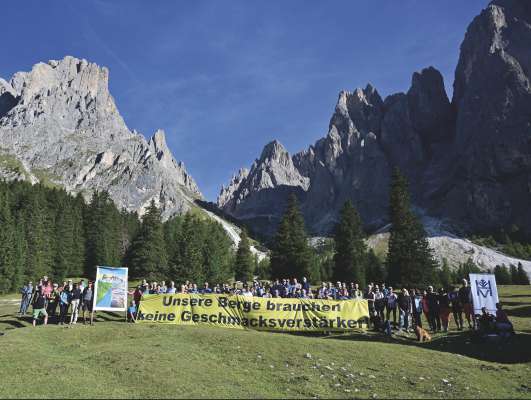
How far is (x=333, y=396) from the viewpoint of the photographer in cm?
1427

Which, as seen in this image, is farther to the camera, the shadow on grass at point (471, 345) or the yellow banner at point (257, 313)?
the yellow banner at point (257, 313)

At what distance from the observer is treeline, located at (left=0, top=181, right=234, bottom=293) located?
2729 inches

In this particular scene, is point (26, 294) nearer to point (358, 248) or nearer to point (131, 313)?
point (131, 313)

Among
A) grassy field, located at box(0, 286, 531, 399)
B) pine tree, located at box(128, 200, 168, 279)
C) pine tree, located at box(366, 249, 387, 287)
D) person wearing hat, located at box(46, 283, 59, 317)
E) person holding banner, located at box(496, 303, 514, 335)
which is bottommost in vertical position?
grassy field, located at box(0, 286, 531, 399)

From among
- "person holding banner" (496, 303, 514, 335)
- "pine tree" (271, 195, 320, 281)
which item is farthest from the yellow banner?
"pine tree" (271, 195, 320, 281)

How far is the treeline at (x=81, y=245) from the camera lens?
69312 mm

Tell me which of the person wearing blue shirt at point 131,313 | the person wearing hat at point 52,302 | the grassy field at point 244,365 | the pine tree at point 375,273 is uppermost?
the pine tree at point 375,273

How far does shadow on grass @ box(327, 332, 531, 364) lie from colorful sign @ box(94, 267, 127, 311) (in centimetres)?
1435

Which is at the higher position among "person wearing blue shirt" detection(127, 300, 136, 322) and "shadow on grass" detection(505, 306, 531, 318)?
"person wearing blue shirt" detection(127, 300, 136, 322)

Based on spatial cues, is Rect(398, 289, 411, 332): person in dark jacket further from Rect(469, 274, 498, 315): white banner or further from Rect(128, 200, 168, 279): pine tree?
Rect(128, 200, 168, 279): pine tree

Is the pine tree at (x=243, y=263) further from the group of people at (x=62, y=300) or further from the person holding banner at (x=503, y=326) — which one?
the person holding banner at (x=503, y=326)

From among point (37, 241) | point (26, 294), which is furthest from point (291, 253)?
point (37, 241)

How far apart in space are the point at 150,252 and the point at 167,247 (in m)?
17.5

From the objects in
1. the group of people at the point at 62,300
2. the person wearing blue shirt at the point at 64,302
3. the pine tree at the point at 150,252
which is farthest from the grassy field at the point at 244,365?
the pine tree at the point at 150,252
